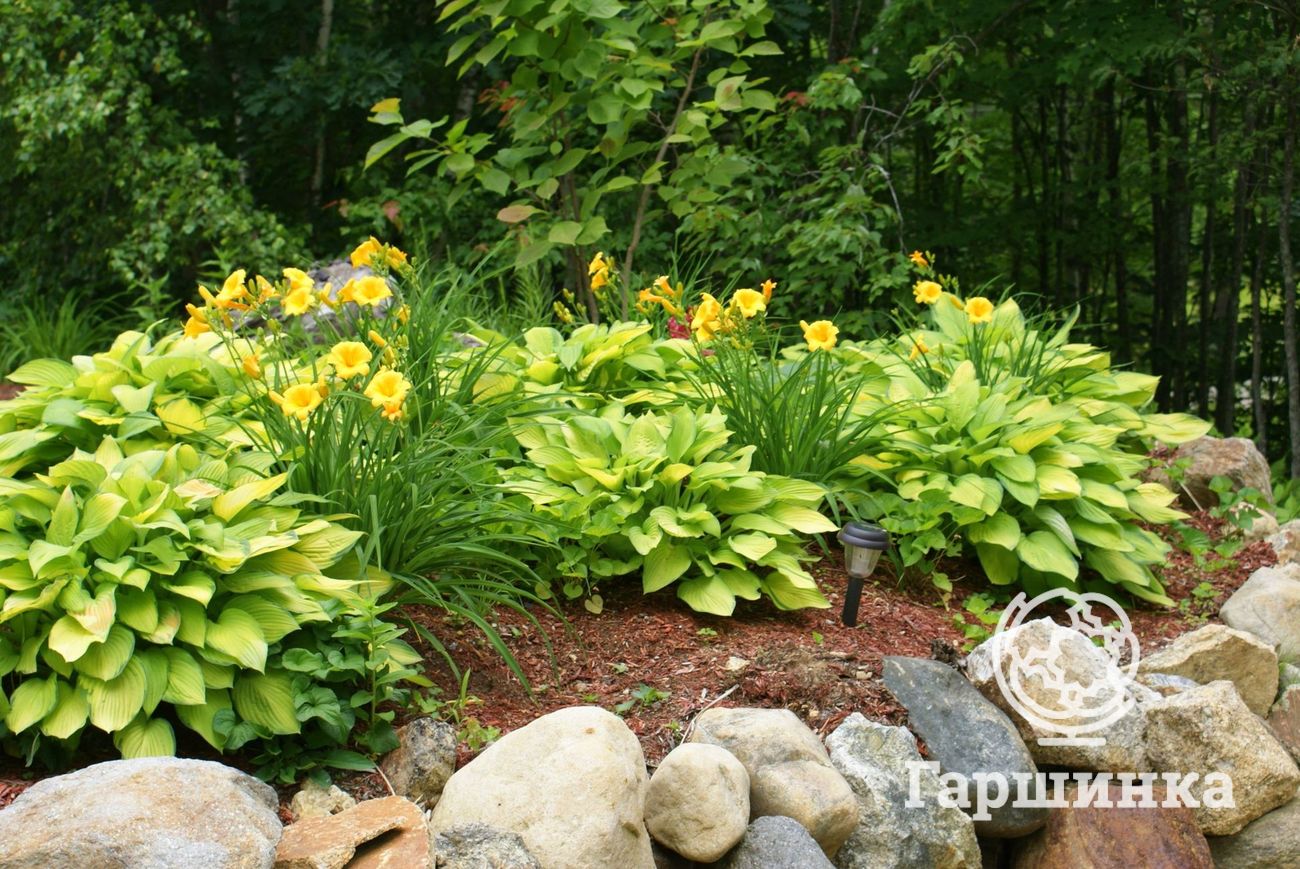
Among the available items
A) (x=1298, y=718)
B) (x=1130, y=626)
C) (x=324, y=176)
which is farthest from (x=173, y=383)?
(x=324, y=176)

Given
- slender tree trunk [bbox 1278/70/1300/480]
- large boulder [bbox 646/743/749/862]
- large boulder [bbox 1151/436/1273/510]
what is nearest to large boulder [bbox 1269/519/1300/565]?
large boulder [bbox 1151/436/1273/510]

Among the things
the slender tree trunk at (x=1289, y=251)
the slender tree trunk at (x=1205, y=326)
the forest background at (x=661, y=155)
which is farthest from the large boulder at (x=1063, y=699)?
the slender tree trunk at (x=1205, y=326)

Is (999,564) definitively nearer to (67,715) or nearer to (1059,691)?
(1059,691)

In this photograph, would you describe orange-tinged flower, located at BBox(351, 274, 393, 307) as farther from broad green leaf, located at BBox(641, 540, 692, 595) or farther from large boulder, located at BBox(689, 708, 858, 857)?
large boulder, located at BBox(689, 708, 858, 857)

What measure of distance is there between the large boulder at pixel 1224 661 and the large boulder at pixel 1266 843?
0.36 metres

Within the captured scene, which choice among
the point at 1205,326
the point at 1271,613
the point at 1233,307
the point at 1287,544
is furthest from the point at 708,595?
the point at 1205,326

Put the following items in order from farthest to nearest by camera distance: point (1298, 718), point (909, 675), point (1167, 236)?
point (1167, 236) < point (1298, 718) < point (909, 675)

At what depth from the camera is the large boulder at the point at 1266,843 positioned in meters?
2.81

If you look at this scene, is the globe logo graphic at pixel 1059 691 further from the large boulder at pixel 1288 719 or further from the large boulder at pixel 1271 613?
the large boulder at pixel 1271 613

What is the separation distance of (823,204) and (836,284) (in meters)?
0.55

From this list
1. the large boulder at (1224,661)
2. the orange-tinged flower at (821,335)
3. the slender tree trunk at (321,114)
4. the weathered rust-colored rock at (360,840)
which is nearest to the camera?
the weathered rust-colored rock at (360,840)

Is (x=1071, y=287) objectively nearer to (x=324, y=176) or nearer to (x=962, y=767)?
(x=324, y=176)

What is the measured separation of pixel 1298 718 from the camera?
3168 mm

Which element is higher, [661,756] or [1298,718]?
[661,756]
